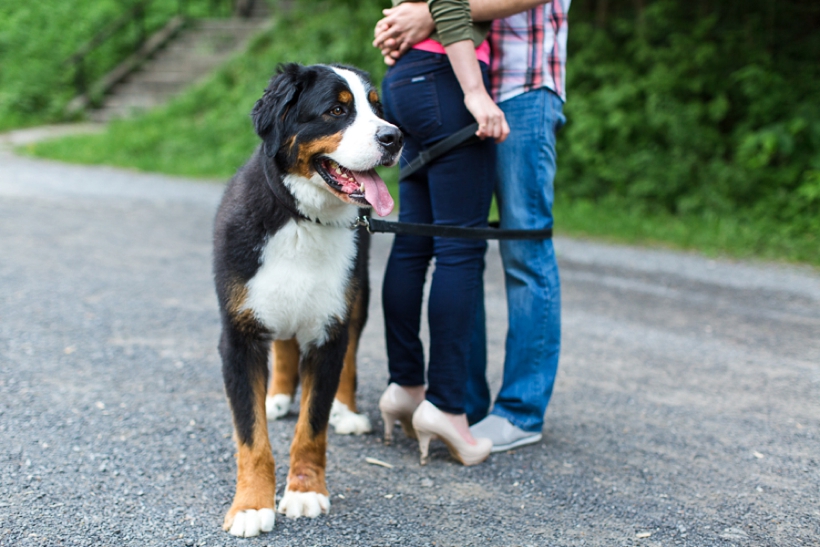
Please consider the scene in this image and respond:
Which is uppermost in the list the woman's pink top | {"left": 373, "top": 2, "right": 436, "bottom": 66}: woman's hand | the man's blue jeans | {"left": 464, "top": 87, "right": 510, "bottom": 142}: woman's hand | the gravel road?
{"left": 373, "top": 2, "right": 436, "bottom": 66}: woman's hand

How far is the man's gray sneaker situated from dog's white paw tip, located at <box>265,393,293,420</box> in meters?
0.85

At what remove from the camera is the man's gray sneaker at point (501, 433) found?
3018 mm

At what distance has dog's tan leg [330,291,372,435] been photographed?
3168 mm

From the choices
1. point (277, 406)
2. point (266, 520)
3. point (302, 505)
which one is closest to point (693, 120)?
point (277, 406)

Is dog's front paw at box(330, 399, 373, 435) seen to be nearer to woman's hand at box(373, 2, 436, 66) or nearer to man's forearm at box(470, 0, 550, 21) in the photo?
woman's hand at box(373, 2, 436, 66)

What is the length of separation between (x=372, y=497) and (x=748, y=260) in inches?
206

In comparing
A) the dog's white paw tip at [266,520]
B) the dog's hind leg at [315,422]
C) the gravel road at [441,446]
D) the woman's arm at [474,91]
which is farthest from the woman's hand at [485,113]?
the dog's white paw tip at [266,520]

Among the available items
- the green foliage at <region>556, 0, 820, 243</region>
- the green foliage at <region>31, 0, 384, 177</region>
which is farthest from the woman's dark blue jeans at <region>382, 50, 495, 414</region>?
the green foliage at <region>31, 0, 384, 177</region>

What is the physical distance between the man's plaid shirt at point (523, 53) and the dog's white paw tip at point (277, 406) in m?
1.61

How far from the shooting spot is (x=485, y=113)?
2.58 meters

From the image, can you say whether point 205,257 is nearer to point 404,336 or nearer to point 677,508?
point 404,336

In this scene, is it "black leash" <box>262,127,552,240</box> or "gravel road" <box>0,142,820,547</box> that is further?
"black leash" <box>262,127,552,240</box>

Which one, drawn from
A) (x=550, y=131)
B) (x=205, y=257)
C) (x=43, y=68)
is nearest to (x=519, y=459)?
(x=550, y=131)

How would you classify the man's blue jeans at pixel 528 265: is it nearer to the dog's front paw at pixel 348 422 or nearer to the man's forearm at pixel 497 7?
the man's forearm at pixel 497 7
